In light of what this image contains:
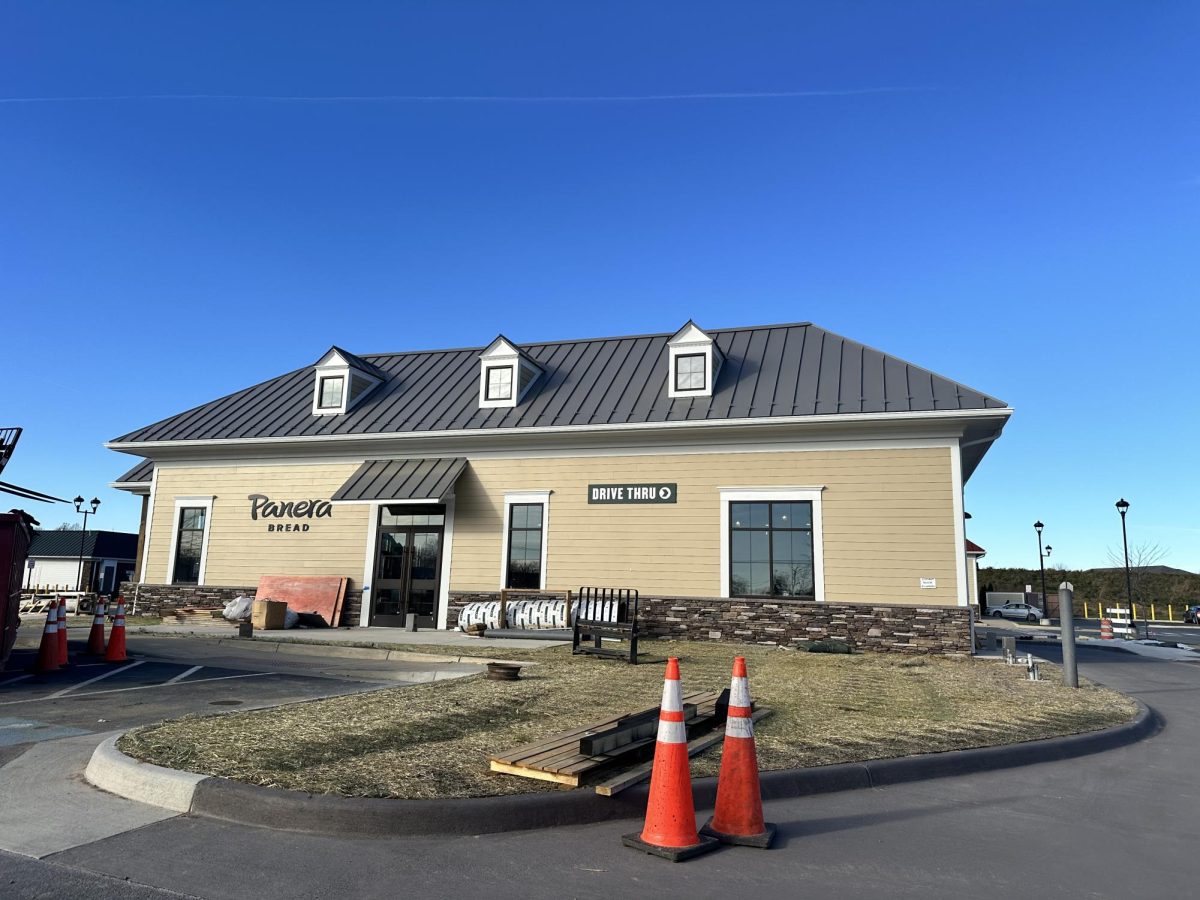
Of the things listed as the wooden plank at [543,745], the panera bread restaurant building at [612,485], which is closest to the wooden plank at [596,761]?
the wooden plank at [543,745]

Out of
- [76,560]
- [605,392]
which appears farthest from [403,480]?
[76,560]

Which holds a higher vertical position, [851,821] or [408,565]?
[408,565]

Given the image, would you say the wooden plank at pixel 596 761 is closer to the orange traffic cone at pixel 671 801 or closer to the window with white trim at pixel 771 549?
the orange traffic cone at pixel 671 801

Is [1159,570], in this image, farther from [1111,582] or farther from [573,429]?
[573,429]

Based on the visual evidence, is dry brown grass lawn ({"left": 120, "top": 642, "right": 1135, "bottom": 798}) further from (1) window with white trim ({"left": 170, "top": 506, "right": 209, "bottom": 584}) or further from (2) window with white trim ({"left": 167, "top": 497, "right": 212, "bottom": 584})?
(1) window with white trim ({"left": 170, "top": 506, "right": 209, "bottom": 584})

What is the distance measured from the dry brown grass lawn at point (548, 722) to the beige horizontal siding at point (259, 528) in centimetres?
980

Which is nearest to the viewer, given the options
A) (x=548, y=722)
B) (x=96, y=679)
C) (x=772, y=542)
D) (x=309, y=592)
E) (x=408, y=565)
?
(x=548, y=722)

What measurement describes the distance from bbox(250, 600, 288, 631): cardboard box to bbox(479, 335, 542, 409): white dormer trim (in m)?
6.83

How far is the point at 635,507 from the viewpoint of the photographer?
1789cm

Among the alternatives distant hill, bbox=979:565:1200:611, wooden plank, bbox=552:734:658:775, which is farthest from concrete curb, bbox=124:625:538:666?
distant hill, bbox=979:565:1200:611

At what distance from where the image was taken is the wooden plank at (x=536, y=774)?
16.4ft

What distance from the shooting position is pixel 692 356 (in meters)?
18.7

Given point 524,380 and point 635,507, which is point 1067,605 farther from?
point 524,380

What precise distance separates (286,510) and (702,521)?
10925 mm
